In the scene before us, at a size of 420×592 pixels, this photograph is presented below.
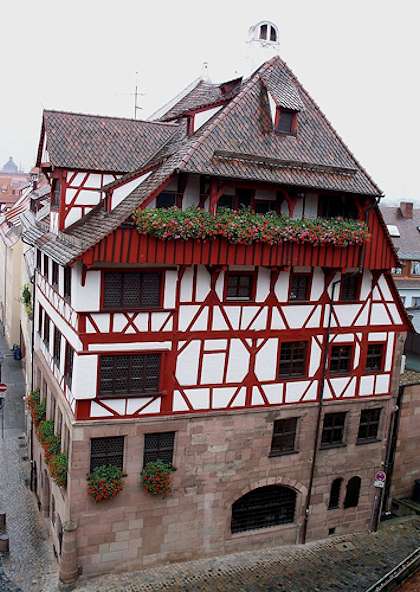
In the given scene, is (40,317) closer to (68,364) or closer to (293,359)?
(68,364)

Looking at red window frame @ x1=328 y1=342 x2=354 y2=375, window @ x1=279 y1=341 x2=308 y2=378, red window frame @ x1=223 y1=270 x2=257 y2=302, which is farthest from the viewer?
red window frame @ x1=328 y1=342 x2=354 y2=375

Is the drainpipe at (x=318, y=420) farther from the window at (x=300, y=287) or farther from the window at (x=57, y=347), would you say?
the window at (x=57, y=347)

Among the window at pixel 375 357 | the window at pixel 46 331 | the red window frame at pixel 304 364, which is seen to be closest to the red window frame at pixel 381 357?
the window at pixel 375 357

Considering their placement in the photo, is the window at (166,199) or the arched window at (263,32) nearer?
the window at (166,199)

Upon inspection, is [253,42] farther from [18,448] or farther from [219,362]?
[18,448]

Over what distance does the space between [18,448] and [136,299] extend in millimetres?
14954

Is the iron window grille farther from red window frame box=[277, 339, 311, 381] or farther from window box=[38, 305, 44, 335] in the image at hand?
window box=[38, 305, 44, 335]

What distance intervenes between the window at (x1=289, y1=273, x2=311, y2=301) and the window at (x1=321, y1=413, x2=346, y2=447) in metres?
4.52

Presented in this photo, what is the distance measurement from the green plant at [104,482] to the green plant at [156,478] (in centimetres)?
83

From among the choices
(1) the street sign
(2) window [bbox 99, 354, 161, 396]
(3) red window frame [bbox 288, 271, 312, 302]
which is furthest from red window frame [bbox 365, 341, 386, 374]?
(2) window [bbox 99, 354, 161, 396]

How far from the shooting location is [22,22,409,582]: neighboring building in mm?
19781

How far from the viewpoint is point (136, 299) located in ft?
65.7

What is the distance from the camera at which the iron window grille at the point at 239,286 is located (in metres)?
21.4

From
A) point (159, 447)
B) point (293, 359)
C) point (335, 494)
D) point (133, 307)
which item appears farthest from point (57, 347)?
point (335, 494)
